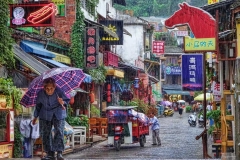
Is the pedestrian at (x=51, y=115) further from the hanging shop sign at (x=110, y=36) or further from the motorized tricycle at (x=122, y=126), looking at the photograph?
the hanging shop sign at (x=110, y=36)

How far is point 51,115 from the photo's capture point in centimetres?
974

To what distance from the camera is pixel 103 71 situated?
107 ft

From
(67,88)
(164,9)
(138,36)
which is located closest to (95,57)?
(67,88)

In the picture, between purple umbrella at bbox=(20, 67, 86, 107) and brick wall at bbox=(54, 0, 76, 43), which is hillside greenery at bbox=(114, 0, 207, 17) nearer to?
brick wall at bbox=(54, 0, 76, 43)

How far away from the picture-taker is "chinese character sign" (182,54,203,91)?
20.9 metres

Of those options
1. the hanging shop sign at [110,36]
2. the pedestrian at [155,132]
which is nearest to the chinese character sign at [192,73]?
the pedestrian at [155,132]

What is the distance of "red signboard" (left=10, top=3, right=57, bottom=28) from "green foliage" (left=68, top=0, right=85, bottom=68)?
9248 mm

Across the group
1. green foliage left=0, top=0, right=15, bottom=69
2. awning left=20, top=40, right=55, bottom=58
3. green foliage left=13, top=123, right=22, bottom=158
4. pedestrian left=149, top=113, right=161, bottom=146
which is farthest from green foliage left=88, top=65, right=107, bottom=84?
green foliage left=13, top=123, right=22, bottom=158

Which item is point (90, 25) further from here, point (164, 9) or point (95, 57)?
point (164, 9)

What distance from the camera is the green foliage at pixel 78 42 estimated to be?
1092 inches

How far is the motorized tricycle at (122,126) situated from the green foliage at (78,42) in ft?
20.6

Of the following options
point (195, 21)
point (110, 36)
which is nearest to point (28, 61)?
point (195, 21)

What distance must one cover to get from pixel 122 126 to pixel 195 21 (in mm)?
7135

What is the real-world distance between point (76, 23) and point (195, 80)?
929cm
